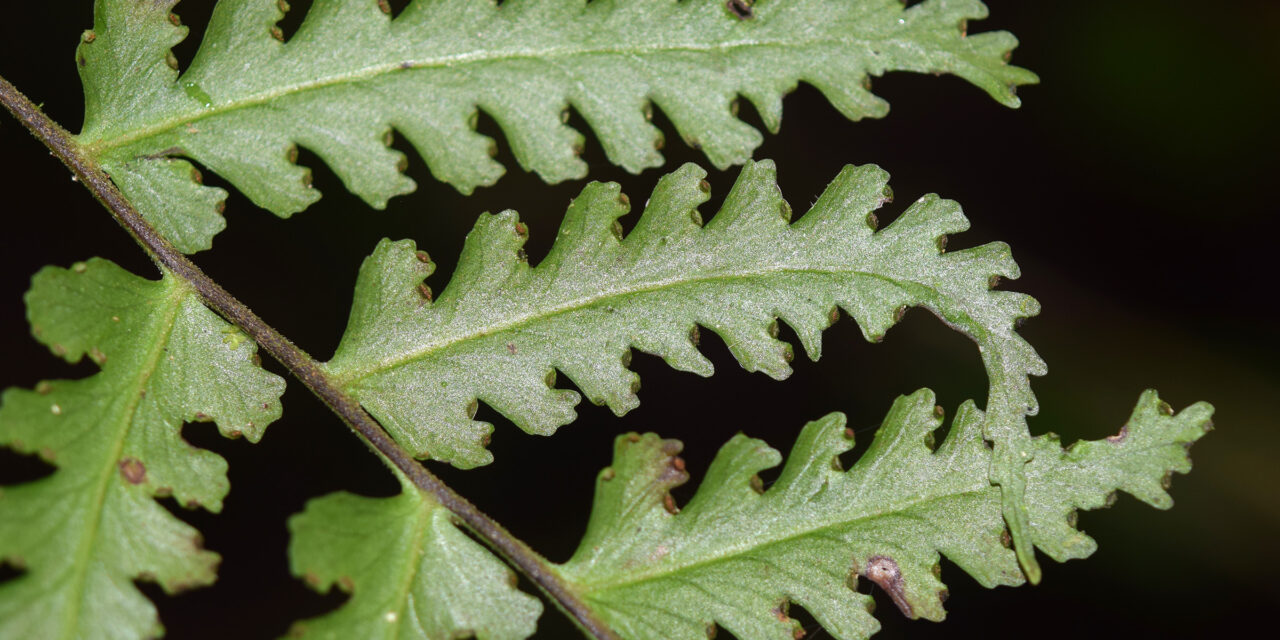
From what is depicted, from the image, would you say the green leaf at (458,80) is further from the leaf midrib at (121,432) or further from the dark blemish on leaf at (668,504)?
the dark blemish on leaf at (668,504)

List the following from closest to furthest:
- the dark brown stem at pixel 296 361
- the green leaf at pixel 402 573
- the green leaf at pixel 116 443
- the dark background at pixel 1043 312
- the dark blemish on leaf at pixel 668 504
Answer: the green leaf at pixel 116 443 < the green leaf at pixel 402 573 < the dark brown stem at pixel 296 361 < the dark blemish on leaf at pixel 668 504 < the dark background at pixel 1043 312

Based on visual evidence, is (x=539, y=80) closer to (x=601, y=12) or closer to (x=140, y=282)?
(x=601, y=12)

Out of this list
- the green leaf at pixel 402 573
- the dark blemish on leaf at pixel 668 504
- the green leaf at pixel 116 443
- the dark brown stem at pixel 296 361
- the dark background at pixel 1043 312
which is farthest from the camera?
the dark background at pixel 1043 312

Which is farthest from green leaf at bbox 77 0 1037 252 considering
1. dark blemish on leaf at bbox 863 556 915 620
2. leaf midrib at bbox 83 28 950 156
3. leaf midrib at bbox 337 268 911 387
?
dark blemish on leaf at bbox 863 556 915 620

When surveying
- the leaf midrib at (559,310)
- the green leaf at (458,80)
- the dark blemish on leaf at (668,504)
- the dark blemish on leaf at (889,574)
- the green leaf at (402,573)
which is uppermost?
the green leaf at (458,80)

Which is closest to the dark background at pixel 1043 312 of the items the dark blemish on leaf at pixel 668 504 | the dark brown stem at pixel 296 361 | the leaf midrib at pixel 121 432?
the dark brown stem at pixel 296 361

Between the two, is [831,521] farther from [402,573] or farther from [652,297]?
[402,573]
